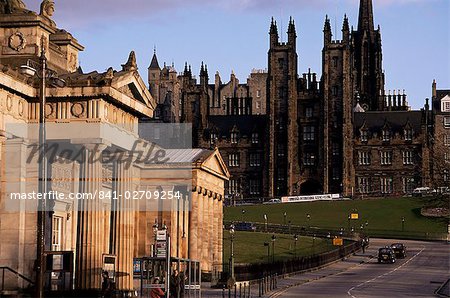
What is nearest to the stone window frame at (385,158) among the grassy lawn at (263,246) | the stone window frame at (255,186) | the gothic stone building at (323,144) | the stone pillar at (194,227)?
the gothic stone building at (323,144)

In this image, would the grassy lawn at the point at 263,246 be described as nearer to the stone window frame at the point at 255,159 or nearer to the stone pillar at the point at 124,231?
the stone pillar at the point at 124,231

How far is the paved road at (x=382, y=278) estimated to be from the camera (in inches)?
2707

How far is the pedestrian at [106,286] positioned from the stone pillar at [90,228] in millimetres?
1701

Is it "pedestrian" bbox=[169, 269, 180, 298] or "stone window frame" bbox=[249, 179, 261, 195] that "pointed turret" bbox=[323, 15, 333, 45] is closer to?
"stone window frame" bbox=[249, 179, 261, 195]

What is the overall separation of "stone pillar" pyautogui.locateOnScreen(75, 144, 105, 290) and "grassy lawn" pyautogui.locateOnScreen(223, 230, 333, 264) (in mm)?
46924

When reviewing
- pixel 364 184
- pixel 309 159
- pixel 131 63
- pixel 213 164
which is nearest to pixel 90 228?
pixel 131 63

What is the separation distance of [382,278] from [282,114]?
111 meters

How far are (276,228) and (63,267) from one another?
96.8 metres

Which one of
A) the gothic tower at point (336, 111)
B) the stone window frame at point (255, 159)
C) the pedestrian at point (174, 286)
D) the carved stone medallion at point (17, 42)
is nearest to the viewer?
the pedestrian at point (174, 286)

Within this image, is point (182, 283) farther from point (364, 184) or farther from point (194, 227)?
point (364, 184)

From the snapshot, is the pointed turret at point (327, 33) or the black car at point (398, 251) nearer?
the black car at point (398, 251)

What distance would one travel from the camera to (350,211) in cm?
16438

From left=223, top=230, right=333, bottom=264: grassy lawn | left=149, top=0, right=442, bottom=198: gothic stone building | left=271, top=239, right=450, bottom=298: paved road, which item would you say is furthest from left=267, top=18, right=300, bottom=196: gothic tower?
left=271, top=239, right=450, bottom=298: paved road

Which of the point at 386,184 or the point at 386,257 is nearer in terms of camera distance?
the point at 386,257
